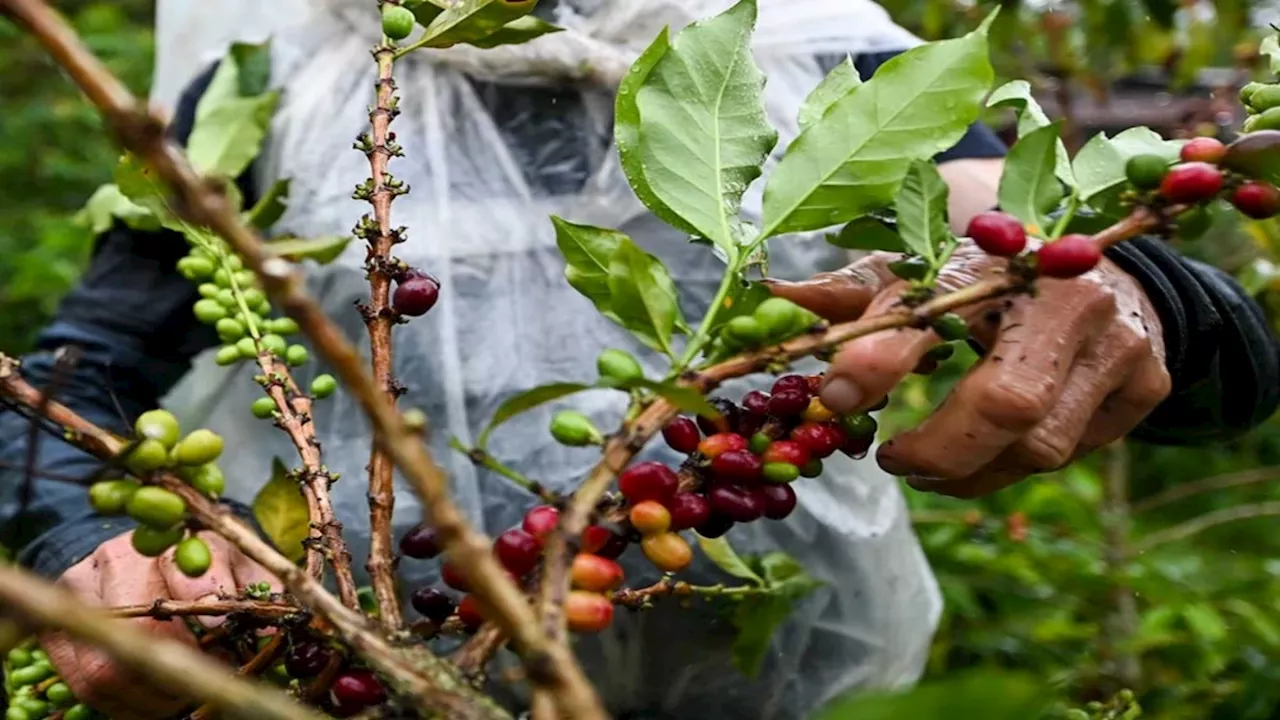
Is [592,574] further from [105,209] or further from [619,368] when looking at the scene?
[105,209]

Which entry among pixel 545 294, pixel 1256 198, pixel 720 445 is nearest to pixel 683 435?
pixel 720 445

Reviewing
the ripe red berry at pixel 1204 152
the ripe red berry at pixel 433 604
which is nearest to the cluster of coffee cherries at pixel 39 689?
the ripe red berry at pixel 433 604

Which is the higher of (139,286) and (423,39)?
(423,39)

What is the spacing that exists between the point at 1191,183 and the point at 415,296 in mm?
289

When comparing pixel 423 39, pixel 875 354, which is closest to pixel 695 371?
pixel 875 354

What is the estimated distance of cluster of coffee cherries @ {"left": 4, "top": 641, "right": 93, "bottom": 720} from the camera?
0.59 meters

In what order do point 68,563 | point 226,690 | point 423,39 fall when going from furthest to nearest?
point 68,563, point 423,39, point 226,690

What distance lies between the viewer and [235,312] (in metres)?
0.59

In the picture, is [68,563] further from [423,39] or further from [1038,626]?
[1038,626]

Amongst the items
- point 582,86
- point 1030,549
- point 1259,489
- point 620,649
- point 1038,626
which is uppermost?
point 582,86

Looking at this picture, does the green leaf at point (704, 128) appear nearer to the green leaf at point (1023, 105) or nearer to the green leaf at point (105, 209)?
the green leaf at point (1023, 105)

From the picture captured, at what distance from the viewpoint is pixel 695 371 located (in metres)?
0.41

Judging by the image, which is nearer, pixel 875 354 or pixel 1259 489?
pixel 875 354

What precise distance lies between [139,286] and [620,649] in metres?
0.58
